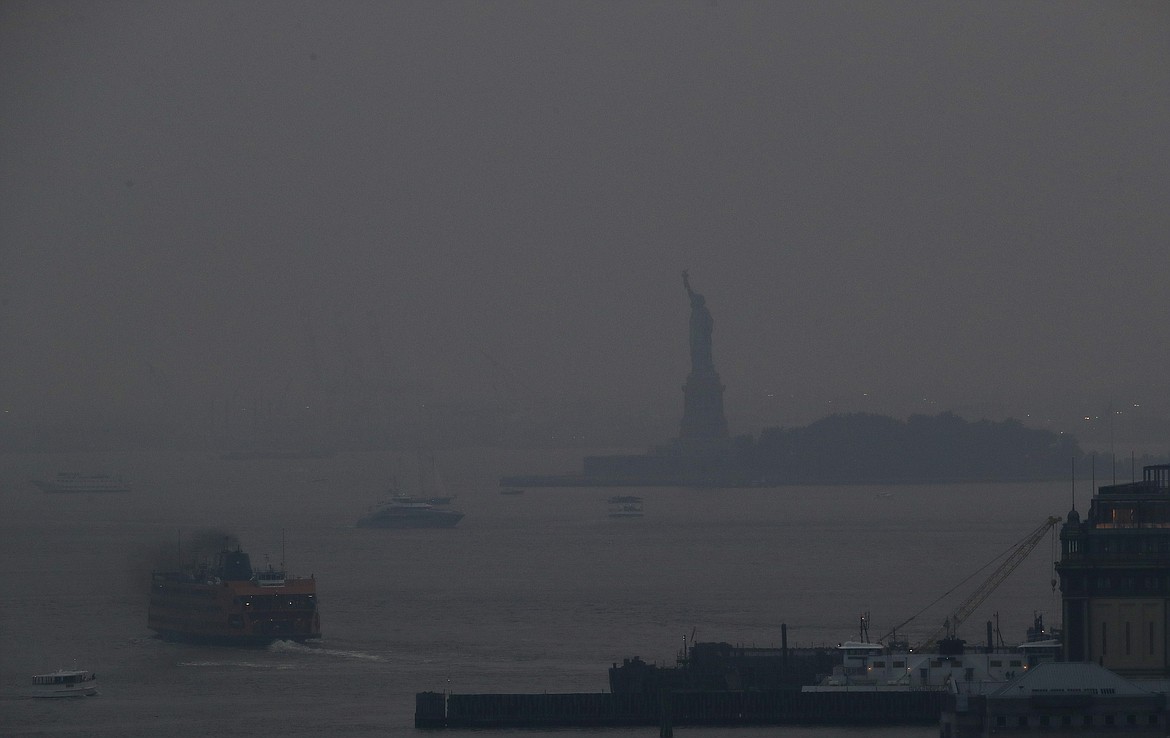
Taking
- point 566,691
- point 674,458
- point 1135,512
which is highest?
point 674,458

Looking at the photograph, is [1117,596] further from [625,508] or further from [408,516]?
[625,508]

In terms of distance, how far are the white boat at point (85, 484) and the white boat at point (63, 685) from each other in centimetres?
8260

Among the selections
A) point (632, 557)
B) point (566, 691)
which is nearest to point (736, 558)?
point (632, 557)

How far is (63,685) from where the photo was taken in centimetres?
2873

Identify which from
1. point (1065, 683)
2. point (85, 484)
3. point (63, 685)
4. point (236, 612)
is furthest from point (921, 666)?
point (85, 484)

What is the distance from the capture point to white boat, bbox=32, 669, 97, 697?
94.0ft

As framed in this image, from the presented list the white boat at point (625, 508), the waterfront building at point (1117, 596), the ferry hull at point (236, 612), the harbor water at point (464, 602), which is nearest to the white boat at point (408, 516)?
the harbor water at point (464, 602)

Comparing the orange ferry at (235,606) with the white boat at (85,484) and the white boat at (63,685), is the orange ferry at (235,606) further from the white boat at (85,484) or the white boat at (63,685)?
the white boat at (85,484)

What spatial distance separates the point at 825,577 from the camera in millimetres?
46344

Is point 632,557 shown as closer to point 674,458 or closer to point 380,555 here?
point 380,555

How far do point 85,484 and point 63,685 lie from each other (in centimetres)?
8748

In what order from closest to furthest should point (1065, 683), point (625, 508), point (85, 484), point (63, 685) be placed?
point (1065, 683) → point (63, 685) → point (625, 508) → point (85, 484)

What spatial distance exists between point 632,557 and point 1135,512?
34.0 m

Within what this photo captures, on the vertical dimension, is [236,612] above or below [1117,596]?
below
